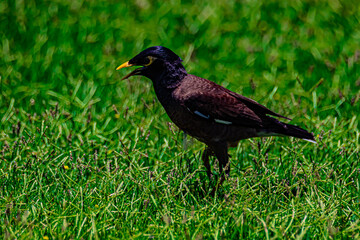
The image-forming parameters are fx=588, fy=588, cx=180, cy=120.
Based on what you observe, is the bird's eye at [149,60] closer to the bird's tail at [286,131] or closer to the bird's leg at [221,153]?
the bird's leg at [221,153]

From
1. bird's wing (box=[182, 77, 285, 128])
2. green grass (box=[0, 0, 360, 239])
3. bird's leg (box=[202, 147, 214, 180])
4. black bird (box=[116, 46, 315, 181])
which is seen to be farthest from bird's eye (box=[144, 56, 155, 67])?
bird's leg (box=[202, 147, 214, 180])

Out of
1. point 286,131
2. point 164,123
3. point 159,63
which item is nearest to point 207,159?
point 286,131

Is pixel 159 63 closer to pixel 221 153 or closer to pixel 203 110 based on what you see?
pixel 203 110

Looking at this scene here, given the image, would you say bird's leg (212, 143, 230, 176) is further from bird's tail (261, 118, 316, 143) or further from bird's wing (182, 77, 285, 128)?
bird's tail (261, 118, 316, 143)

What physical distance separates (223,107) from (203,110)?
21 cm

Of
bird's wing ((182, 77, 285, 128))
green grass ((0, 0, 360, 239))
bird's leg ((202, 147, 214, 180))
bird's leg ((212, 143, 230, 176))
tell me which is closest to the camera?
green grass ((0, 0, 360, 239))

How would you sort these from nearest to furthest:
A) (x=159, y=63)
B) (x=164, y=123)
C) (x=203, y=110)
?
(x=203, y=110) < (x=159, y=63) < (x=164, y=123)

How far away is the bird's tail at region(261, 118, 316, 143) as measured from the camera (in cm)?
506

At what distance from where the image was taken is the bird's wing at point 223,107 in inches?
194

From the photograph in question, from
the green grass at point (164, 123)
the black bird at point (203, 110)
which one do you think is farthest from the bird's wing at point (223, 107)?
the green grass at point (164, 123)

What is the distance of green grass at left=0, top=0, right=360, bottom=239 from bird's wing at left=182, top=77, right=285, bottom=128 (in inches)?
15.6

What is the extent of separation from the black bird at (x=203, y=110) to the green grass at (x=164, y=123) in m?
0.29

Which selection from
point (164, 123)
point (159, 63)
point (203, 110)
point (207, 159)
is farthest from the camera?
point (164, 123)

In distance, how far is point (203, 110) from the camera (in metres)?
4.93
